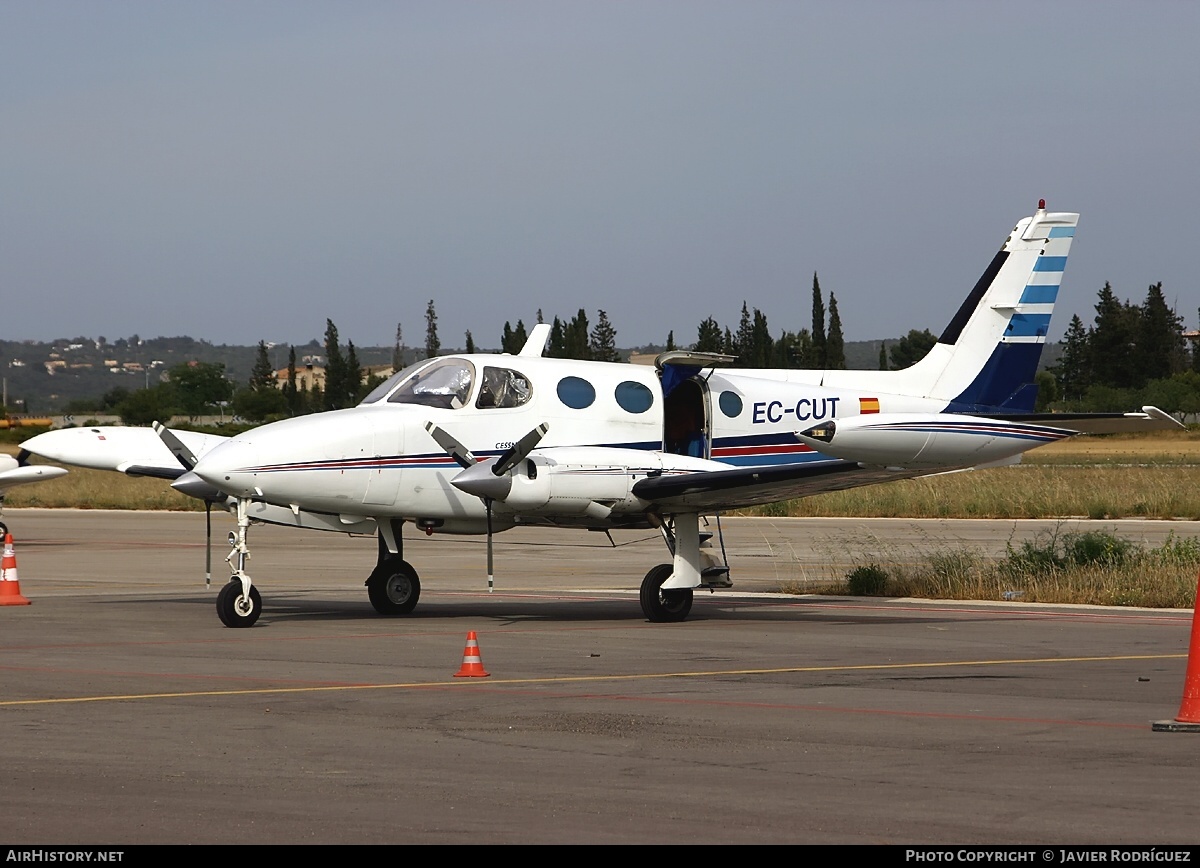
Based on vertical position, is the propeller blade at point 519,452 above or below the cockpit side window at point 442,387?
below

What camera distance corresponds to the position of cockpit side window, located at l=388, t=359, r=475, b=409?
1764 cm

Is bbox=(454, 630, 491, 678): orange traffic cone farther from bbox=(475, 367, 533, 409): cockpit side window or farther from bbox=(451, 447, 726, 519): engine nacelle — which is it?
bbox=(475, 367, 533, 409): cockpit side window

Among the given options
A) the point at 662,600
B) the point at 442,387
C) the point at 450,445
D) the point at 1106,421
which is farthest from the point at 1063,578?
the point at 442,387

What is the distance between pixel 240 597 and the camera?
16625 millimetres

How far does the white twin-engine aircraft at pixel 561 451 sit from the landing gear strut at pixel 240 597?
0.9 inches

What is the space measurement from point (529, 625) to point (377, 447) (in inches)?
106

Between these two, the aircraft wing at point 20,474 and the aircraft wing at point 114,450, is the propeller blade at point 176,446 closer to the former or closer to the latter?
the aircraft wing at point 114,450

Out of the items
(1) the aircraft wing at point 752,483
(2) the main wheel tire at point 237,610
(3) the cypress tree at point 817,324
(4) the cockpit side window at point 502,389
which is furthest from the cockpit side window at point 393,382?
(3) the cypress tree at point 817,324

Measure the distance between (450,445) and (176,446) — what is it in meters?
3.40

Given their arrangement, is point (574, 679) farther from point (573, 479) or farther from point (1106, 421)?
point (1106, 421)

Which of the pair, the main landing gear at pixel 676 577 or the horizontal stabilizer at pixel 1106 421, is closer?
the horizontal stabilizer at pixel 1106 421

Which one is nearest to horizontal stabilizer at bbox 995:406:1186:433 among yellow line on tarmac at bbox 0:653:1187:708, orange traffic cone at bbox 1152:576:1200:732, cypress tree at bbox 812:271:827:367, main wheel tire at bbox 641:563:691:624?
yellow line on tarmac at bbox 0:653:1187:708

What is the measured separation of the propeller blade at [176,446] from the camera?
17.6 metres

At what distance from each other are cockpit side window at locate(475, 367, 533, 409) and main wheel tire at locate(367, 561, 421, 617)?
8.33 feet
